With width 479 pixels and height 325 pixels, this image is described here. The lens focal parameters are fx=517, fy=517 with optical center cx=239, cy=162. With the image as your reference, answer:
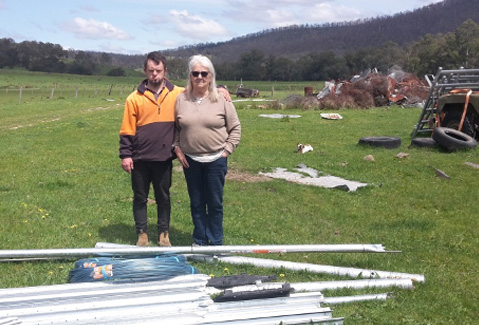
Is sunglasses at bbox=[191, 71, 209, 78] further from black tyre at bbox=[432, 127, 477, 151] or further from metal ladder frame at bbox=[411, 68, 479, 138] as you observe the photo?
metal ladder frame at bbox=[411, 68, 479, 138]

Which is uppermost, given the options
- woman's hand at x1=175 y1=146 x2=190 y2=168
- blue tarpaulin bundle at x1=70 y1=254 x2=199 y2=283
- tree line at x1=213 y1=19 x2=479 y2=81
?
tree line at x1=213 y1=19 x2=479 y2=81

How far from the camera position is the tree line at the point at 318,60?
78188 mm

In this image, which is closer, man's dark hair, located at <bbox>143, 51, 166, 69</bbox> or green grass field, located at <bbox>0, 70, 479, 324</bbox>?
green grass field, located at <bbox>0, 70, 479, 324</bbox>

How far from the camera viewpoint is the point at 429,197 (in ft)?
28.2

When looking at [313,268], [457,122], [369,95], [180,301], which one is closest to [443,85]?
[457,122]

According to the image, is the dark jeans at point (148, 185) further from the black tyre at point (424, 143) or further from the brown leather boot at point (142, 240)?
the black tyre at point (424, 143)

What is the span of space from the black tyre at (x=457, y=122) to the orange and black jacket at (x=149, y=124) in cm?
1072

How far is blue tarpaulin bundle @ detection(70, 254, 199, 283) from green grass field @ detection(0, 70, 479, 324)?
1.03ft

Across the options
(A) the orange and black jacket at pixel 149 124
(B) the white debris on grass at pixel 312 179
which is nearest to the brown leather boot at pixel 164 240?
(A) the orange and black jacket at pixel 149 124

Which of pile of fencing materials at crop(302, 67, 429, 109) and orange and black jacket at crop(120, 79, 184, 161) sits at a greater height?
pile of fencing materials at crop(302, 67, 429, 109)

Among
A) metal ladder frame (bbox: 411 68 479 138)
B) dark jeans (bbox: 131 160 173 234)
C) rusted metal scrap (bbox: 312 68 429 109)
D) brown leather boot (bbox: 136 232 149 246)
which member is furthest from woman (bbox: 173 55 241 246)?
rusted metal scrap (bbox: 312 68 429 109)

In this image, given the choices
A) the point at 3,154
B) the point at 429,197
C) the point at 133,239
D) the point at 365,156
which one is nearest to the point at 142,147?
the point at 133,239

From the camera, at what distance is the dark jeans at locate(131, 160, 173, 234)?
5.67 m

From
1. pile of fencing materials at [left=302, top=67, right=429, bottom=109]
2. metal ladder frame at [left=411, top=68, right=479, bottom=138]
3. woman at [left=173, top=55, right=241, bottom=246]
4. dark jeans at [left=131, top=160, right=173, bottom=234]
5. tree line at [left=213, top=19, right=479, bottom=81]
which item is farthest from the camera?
tree line at [left=213, top=19, right=479, bottom=81]
